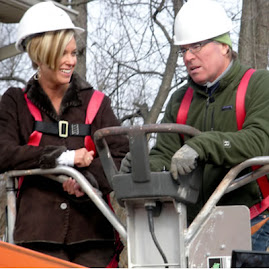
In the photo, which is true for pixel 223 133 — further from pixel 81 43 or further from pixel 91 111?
pixel 81 43

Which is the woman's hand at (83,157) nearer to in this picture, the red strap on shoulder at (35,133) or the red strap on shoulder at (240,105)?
the red strap on shoulder at (35,133)

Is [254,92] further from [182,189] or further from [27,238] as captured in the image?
[27,238]

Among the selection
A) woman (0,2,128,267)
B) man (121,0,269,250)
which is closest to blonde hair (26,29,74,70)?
woman (0,2,128,267)

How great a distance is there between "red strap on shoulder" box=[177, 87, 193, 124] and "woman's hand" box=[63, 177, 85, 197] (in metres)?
0.63

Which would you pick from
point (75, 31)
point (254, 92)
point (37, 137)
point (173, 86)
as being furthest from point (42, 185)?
point (173, 86)

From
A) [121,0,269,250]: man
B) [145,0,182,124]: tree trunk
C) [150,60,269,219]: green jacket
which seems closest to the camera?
[150,60,269,219]: green jacket

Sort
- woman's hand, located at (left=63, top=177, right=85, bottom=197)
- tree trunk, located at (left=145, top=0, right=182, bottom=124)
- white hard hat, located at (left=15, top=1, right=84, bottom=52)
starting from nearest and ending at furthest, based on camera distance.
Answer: woman's hand, located at (left=63, top=177, right=85, bottom=197)
white hard hat, located at (left=15, top=1, right=84, bottom=52)
tree trunk, located at (left=145, top=0, right=182, bottom=124)

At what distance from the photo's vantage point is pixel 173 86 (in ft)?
31.7

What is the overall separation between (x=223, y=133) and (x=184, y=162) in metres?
0.32

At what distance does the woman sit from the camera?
4074mm

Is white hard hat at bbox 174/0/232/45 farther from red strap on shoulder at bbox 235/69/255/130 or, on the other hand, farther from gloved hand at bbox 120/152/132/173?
gloved hand at bbox 120/152/132/173

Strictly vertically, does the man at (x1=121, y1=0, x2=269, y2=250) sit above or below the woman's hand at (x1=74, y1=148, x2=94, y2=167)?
above

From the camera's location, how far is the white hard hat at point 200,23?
400cm

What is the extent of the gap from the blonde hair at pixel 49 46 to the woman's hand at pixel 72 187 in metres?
0.63
